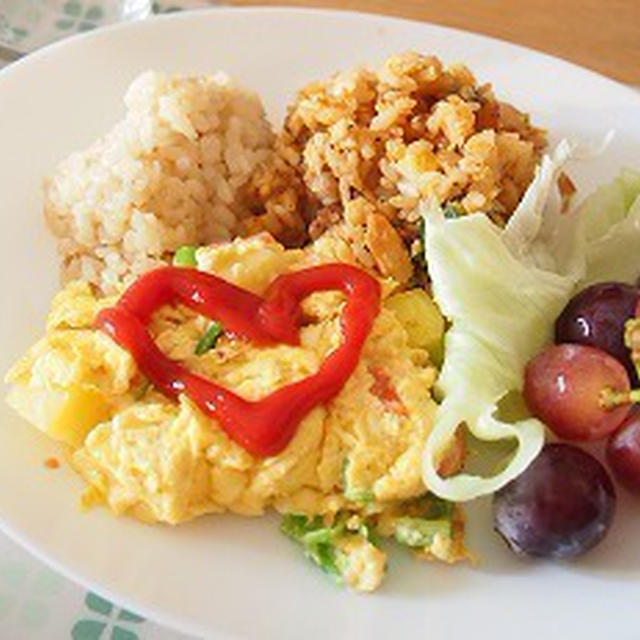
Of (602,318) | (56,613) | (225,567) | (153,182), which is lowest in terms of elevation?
(56,613)

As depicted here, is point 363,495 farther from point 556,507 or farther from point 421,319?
point 421,319

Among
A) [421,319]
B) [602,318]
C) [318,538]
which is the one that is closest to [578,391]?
[602,318]

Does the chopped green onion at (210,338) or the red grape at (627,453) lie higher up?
the chopped green onion at (210,338)

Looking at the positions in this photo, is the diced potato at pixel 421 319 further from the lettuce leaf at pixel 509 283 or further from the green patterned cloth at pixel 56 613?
the green patterned cloth at pixel 56 613

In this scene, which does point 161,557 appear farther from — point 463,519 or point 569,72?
point 569,72

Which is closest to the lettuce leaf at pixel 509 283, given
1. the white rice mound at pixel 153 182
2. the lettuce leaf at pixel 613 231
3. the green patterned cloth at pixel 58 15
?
the lettuce leaf at pixel 613 231

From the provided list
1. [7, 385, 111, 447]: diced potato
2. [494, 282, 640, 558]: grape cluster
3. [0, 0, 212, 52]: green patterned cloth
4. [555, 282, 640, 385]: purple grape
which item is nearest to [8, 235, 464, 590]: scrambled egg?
[7, 385, 111, 447]: diced potato

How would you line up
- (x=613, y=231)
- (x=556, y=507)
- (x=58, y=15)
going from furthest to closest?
1. (x=58, y=15)
2. (x=613, y=231)
3. (x=556, y=507)
